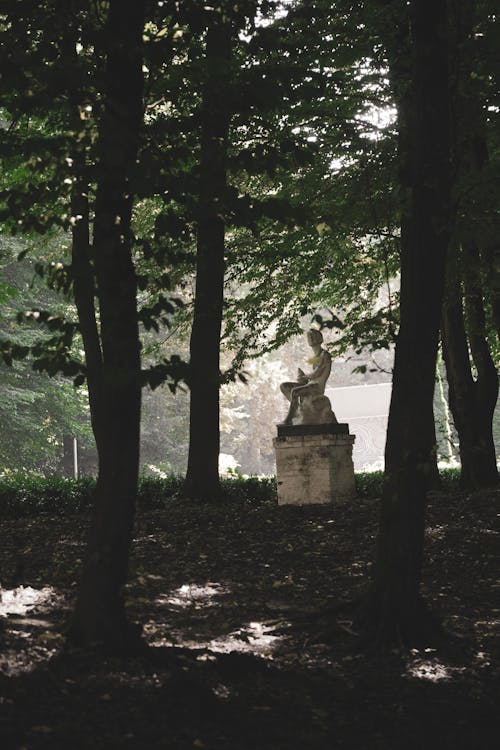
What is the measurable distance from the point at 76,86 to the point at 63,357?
1502mm

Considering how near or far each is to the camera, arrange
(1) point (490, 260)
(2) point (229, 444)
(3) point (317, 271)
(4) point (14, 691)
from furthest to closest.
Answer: (2) point (229, 444)
(3) point (317, 271)
(1) point (490, 260)
(4) point (14, 691)

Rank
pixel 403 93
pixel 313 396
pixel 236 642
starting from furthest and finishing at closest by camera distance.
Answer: pixel 313 396 → pixel 403 93 → pixel 236 642

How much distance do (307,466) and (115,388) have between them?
8.75m

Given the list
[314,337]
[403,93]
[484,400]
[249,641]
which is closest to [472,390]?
[484,400]

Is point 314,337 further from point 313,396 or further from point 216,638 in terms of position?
point 216,638

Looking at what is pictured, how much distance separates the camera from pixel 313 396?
1420 cm

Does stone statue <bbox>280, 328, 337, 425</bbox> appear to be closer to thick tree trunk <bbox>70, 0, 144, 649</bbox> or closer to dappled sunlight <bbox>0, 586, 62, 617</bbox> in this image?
dappled sunlight <bbox>0, 586, 62, 617</bbox>

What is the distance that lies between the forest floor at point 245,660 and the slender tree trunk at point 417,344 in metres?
0.43

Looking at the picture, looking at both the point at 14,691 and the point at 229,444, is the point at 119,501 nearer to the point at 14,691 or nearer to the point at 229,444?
the point at 14,691

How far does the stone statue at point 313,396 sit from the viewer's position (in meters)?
14.1

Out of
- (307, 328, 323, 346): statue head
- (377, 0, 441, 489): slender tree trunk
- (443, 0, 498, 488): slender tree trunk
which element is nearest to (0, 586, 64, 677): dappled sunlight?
(377, 0, 441, 489): slender tree trunk

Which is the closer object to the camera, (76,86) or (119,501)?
(76,86)

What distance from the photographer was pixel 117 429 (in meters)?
5.25

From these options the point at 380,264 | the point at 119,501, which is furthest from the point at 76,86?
the point at 380,264
